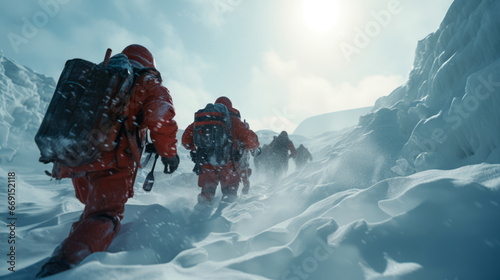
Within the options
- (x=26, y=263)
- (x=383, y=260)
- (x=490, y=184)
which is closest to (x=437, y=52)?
(x=490, y=184)

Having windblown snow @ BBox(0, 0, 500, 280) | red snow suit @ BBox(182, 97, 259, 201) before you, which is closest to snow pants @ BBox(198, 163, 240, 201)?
red snow suit @ BBox(182, 97, 259, 201)

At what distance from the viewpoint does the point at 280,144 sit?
30.5 feet

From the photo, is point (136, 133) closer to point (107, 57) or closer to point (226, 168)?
point (107, 57)

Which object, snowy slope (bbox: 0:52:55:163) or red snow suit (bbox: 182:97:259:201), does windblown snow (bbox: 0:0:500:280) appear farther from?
snowy slope (bbox: 0:52:55:163)

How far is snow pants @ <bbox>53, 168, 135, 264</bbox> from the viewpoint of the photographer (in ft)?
4.42

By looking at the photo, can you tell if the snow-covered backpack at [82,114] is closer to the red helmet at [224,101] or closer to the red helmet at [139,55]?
the red helmet at [139,55]

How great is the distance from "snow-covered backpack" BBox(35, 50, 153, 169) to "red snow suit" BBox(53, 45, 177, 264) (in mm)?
128

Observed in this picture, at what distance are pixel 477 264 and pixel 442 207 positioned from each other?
15.0 inches

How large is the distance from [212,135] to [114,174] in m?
2.25

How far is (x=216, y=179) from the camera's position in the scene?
4.39 m

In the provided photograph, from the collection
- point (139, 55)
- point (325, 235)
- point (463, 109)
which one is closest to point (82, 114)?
point (139, 55)

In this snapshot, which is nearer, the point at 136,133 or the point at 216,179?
the point at 136,133

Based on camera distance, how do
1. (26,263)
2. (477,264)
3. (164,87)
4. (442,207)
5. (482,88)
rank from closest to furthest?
1. (477,264)
2. (442,207)
3. (26,263)
4. (164,87)
5. (482,88)

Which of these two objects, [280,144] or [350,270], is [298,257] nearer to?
[350,270]
